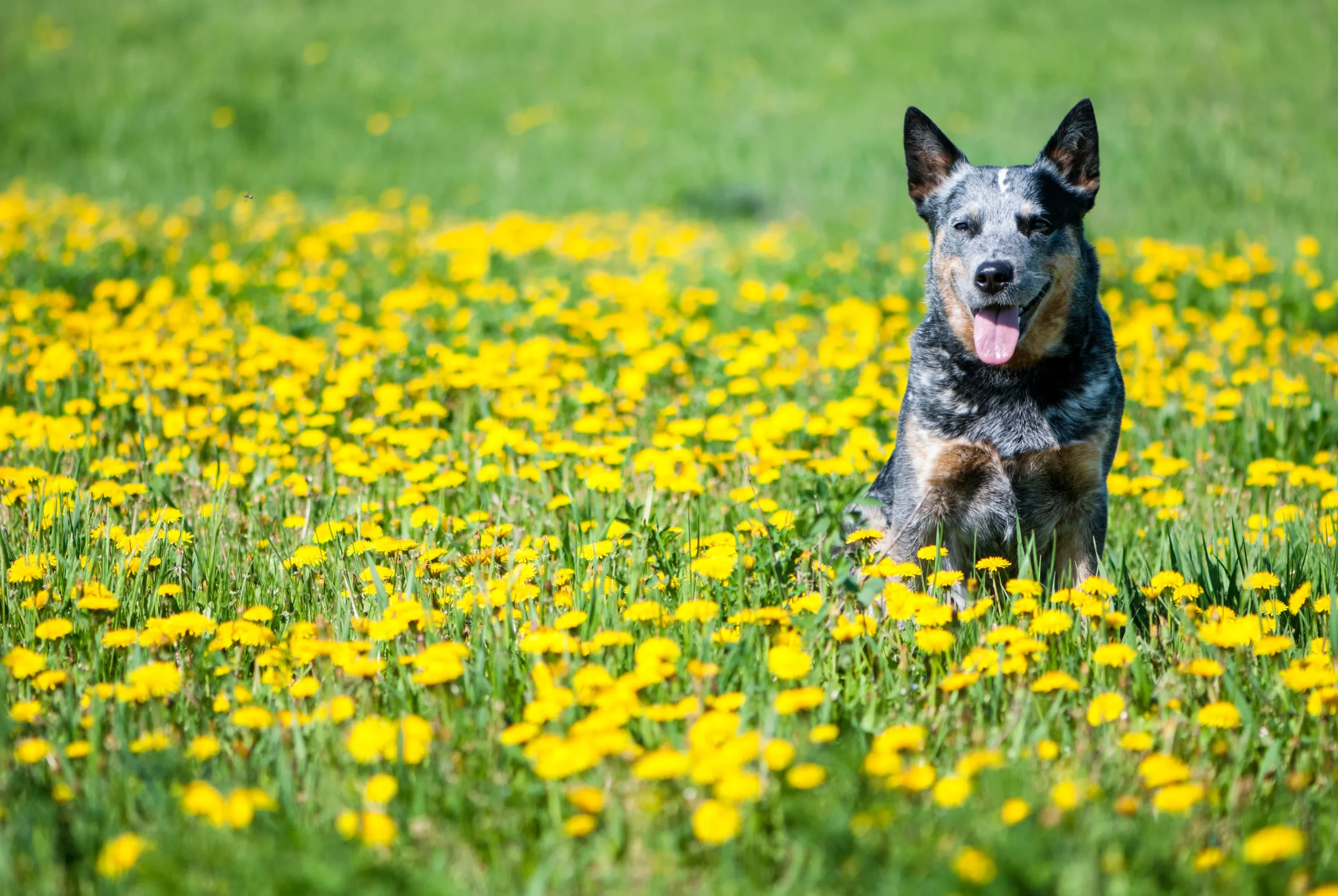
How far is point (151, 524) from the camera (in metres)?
3.21

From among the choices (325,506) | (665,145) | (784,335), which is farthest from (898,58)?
(325,506)

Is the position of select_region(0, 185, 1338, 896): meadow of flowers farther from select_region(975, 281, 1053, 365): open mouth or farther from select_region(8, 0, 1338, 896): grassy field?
select_region(975, 281, 1053, 365): open mouth

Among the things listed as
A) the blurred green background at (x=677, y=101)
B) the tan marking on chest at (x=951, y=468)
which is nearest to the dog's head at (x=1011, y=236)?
the tan marking on chest at (x=951, y=468)

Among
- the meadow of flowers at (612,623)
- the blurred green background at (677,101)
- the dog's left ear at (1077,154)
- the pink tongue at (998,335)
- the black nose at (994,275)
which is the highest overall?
the blurred green background at (677,101)

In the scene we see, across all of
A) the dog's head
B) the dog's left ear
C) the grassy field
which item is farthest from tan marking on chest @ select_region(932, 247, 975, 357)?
the grassy field

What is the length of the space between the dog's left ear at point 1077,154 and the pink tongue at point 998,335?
0.61m

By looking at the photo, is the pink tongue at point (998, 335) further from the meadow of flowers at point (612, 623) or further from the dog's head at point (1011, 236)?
the meadow of flowers at point (612, 623)

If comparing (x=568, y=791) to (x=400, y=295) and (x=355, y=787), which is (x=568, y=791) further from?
Answer: (x=400, y=295)

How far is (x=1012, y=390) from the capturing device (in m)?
3.25

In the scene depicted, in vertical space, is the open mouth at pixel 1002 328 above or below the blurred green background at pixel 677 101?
below

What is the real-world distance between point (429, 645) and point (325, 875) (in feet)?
2.90

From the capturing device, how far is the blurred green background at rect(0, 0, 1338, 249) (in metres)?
10.1

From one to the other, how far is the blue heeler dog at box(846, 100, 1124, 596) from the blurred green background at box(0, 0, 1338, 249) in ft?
17.9

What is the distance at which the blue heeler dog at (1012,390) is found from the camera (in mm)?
3172
